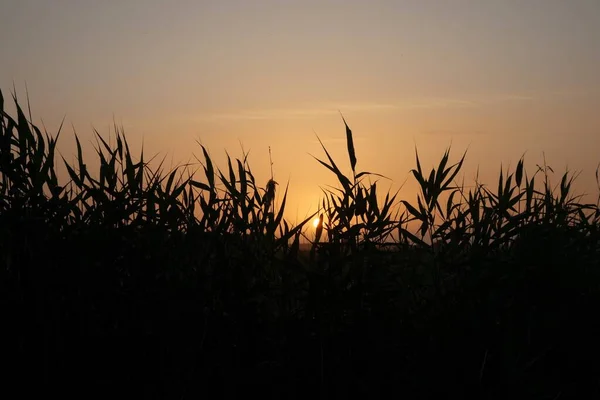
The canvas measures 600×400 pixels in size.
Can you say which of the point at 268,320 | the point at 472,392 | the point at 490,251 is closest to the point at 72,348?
the point at 268,320

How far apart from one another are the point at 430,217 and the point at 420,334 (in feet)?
3.87

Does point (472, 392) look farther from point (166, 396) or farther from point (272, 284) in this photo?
point (166, 396)

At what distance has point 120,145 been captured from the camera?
22.0 feet

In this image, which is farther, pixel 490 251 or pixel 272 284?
pixel 490 251

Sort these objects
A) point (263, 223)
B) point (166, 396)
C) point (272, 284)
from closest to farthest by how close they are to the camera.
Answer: point (166, 396) < point (272, 284) < point (263, 223)

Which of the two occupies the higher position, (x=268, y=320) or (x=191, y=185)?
(x=191, y=185)

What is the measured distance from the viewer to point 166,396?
572 centimetres

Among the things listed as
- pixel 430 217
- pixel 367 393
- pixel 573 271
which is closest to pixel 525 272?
pixel 573 271

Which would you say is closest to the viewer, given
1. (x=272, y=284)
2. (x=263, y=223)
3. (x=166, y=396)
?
(x=166, y=396)

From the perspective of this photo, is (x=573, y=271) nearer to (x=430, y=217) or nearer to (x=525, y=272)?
(x=525, y=272)

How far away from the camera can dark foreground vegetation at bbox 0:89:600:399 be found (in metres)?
5.82

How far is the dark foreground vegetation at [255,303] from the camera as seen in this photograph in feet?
19.1

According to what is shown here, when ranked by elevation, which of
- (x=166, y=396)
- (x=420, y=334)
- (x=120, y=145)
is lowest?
(x=166, y=396)

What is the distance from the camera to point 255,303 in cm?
605
